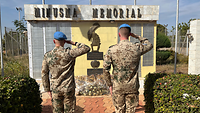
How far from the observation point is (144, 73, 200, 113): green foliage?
2064mm

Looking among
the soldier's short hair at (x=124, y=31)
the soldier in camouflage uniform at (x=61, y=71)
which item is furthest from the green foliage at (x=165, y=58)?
the soldier in camouflage uniform at (x=61, y=71)

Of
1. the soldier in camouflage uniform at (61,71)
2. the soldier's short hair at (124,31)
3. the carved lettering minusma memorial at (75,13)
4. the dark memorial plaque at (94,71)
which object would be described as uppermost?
the carved lettering minusma memorial at (75,13)

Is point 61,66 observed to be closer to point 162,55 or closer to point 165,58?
point 162,55

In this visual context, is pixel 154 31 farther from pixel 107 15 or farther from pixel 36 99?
pixel 36 99

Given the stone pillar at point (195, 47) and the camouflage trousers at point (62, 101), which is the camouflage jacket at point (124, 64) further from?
the stone pillar at point (195, 47)

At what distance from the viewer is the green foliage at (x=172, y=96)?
2.06 meters

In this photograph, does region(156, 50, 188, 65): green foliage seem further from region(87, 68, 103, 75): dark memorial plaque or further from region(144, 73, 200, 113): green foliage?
region(144, 73, 200, 113): green foliage

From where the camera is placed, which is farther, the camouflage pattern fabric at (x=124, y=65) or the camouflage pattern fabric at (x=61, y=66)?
the camouflage pattern fabric at (x=61, y=66)

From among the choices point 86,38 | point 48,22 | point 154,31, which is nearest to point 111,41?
point 86,38

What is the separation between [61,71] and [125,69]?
43.6 inches

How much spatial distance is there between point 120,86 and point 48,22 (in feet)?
20.4

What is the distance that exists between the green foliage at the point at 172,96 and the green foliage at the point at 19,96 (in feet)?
8.26

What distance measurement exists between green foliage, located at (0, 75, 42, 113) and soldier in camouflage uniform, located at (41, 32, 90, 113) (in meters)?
0.58

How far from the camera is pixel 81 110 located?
3891 millimetres
